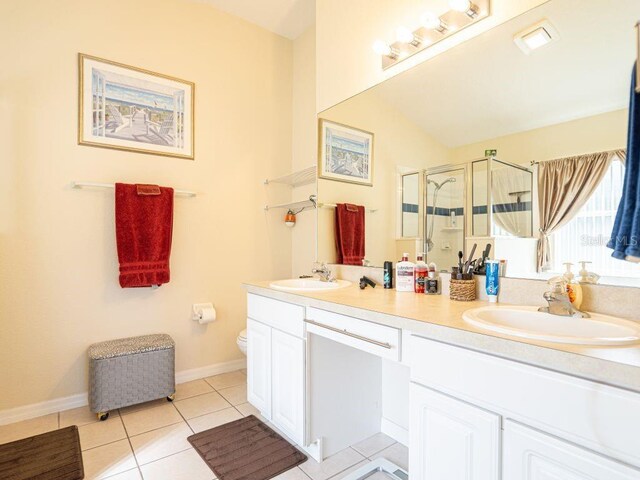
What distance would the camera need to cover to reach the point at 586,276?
122 centimetres

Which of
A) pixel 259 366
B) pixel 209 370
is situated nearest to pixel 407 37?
pixel 259 366

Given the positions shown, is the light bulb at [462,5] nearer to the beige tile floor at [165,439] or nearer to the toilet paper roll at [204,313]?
the beige tile floor at [165,439]

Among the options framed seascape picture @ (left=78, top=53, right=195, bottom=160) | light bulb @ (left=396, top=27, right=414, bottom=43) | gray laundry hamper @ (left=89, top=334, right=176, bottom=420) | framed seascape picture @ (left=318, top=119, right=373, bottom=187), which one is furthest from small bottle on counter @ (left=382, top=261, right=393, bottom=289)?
framed seascape picture @ (left=78, top=53, right=195, bottom=160)

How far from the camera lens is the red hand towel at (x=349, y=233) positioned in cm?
220

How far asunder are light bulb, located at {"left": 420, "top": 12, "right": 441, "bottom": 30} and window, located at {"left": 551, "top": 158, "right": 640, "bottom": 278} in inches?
40.9

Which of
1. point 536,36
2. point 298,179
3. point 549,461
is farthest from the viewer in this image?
point 298,179

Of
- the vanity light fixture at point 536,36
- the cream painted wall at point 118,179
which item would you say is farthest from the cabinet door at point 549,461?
the cream painted wall at point 118,179

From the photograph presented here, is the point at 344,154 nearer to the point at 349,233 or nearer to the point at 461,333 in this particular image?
the point at 349,233

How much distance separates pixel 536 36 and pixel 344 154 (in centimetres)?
120

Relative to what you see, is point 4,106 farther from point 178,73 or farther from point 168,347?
point 168,347

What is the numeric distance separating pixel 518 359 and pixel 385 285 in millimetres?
1087

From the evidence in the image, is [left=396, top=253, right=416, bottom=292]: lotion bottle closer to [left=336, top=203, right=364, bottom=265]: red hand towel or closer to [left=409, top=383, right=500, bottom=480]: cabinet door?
[left=336, top=203, right=364, bottom=265]: red hand towel

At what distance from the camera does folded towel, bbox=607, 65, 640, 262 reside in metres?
1.10

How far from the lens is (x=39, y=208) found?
6.99ft
